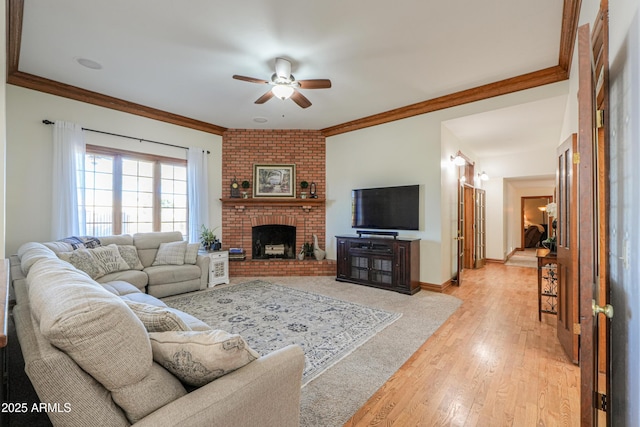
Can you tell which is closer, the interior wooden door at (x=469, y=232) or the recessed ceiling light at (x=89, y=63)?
the recessed ceiling light at (x=89, y=63)

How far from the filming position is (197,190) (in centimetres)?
519

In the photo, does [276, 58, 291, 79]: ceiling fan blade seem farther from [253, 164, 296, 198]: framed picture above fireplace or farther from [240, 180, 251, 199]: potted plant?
[240, 180, 251, 199]: potted plant

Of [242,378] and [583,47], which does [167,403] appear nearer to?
[242,378]

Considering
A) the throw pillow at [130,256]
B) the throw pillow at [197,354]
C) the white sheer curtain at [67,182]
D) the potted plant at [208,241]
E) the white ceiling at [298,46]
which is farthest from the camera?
the potted plant at [208,241]

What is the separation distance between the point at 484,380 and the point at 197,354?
207 centimetres

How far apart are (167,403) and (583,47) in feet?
6.72

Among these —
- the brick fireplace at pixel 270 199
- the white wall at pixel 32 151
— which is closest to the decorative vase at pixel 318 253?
the brick fireplace at pixel 270 199

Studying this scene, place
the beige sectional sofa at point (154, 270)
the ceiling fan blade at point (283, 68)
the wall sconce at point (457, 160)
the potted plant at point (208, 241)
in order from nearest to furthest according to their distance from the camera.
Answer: the ceiling fan blade at point (283, 68)
the beige sectional sofa at point (154, 270)
the wall sconce at point (457, 160)
the potted plant at point (208, 241)

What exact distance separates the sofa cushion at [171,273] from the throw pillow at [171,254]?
95mm

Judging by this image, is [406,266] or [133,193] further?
[133,193]

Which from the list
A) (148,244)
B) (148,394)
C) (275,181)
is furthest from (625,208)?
(275,181)

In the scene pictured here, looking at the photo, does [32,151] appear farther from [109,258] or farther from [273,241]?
[273,241]

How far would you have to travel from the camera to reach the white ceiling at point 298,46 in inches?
95.3

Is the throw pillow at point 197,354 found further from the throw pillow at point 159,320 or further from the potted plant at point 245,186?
the potted plant at point 245,186
